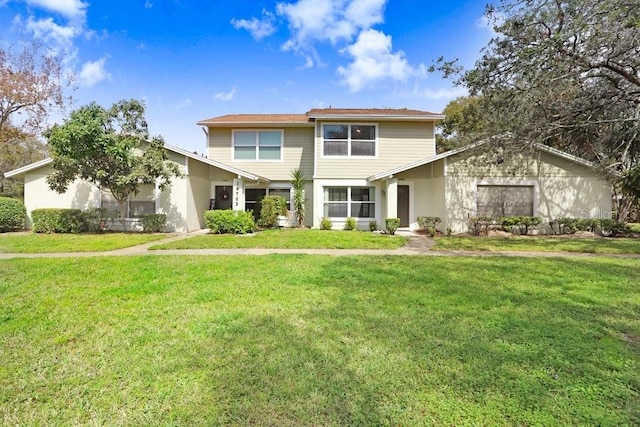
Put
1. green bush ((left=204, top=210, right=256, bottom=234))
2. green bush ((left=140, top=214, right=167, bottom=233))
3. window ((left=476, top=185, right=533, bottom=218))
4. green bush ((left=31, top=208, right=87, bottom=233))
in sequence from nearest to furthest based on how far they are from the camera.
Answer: green bush ((left=204, top=210, right=256, bottom=234))
green bush ((left=31, top=208, right=87, bottom=233))
green bush ((left=140, top=214, right=167, bottom=233))
window ((left=476, top=185, right=533, bottom=218))

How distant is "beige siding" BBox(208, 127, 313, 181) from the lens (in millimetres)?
17562

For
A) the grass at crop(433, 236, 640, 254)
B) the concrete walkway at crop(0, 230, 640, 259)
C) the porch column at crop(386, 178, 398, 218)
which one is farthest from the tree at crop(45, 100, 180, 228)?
the grass at crop(433, 236, 640, 254)

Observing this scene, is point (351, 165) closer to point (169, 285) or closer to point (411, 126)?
point (411, 126)

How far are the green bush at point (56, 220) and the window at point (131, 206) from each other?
1.37 meters

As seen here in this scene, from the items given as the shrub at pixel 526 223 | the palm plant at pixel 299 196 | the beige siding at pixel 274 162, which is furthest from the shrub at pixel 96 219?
the shrub at pixel 526 223

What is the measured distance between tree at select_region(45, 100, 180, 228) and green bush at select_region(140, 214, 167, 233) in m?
1.02

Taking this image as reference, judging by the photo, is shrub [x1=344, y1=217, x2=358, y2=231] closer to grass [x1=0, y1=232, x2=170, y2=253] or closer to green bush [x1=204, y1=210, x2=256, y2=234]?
green bush [x1=204, y1=210, x2=256, y2=234]

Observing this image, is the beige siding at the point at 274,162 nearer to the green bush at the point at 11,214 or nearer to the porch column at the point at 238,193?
the porch column at the point at 238,193

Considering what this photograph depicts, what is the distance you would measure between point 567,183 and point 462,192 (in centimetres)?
485

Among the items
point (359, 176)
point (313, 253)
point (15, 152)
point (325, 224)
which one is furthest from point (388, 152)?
point (15, 152)

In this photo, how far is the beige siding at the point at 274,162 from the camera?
57.6 ft

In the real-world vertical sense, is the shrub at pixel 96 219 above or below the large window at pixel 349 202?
below

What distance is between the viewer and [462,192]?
1472cm

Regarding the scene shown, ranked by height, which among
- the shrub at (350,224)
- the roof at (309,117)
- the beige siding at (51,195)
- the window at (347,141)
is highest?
the roof at (309,117)
